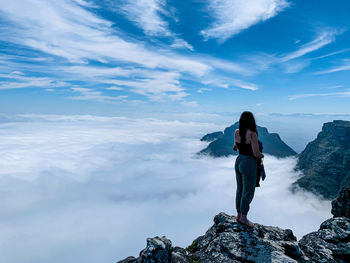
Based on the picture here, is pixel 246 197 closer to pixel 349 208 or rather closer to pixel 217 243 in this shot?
pixel 217 243

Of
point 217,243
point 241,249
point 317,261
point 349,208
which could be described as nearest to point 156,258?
point 217,243

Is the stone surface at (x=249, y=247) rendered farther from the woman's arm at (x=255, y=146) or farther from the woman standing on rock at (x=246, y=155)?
the woman's arm at (x=255, y=146)

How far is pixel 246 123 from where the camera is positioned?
29.0 ft

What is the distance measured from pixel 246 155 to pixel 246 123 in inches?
60.3

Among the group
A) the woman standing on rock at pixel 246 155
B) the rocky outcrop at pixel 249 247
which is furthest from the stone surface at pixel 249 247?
the woman standing on rock at pixel 246 155

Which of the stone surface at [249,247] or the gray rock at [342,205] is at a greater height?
the stone surface at [249,247]

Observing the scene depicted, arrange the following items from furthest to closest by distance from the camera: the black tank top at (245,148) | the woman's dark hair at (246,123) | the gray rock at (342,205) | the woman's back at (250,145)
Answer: the gray rock at (342,205), the black tank top at (245,148), the woman's dark hair at (246,123), the woman's back at (250,145)

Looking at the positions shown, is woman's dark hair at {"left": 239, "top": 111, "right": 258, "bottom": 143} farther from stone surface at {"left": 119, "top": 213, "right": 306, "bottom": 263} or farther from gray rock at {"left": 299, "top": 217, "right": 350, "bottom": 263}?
gray rock at {"left": 299, "top": 217, "right": 350, "bottom": 263}

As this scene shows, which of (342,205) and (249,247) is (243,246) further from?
(342,205)

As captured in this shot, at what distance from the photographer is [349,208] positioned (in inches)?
777

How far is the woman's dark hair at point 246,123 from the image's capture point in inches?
346

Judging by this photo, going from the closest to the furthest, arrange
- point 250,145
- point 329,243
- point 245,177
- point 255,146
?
1. point 255,146
2. point 250,145
3. point 245,177
4. point 329,243

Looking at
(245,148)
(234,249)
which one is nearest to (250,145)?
(245,148)

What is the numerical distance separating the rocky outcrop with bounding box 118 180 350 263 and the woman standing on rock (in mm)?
1536
